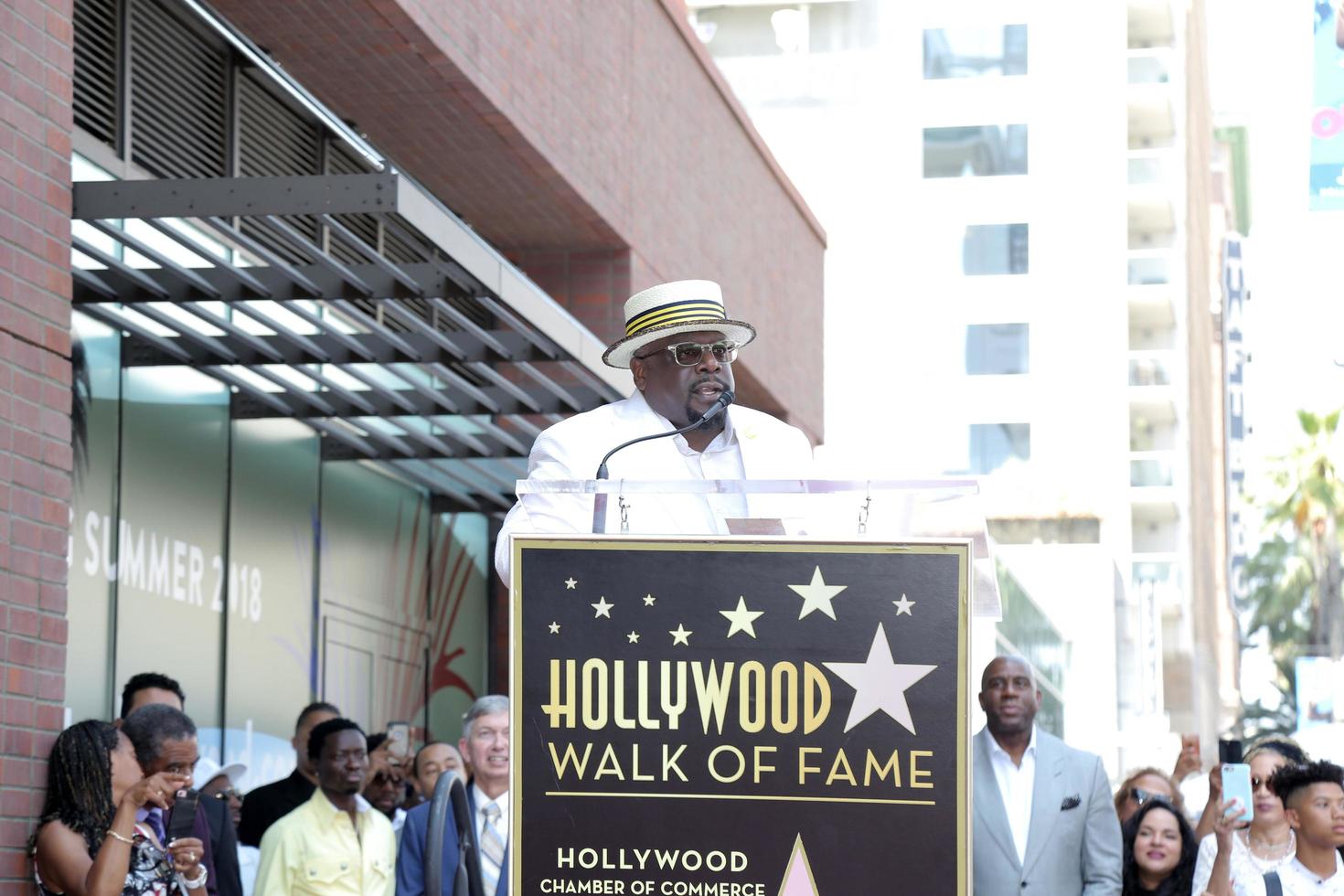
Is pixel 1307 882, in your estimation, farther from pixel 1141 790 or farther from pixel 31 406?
pixel 31 406

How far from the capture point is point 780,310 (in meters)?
18.3

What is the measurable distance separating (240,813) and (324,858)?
218 centimetres

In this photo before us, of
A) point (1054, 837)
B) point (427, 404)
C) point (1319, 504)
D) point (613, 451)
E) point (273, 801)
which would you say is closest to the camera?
point (613, 451)

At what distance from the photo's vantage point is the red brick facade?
11.1 m

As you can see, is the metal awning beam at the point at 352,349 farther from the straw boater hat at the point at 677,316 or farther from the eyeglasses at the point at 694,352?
the eyeglasses at the point at 694,352

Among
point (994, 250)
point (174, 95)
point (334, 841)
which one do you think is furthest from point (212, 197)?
point (994, 250)

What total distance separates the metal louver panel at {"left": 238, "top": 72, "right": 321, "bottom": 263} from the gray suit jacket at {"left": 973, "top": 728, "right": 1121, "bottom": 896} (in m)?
5.38

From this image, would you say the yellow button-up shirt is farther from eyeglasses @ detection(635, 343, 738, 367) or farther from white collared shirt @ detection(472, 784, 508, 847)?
eyeglasses @ detection(635, 343, 738, 367)

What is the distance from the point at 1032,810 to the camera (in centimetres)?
778

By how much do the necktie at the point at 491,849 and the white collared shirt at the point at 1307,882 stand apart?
3.36 meters

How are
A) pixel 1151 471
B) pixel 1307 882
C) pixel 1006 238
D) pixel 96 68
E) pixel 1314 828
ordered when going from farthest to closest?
pixel 1151 471 → pixel 1006 238 → pixel 96 68 → pixel 1314 828 → pixel 1307 882

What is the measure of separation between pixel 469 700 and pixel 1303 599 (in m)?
67.9

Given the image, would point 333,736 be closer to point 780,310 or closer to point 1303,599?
point 780,310

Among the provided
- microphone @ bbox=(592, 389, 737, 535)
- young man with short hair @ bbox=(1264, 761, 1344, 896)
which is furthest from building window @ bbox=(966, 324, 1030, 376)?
microphone @ bbox=(592, 389, 737, 535)
